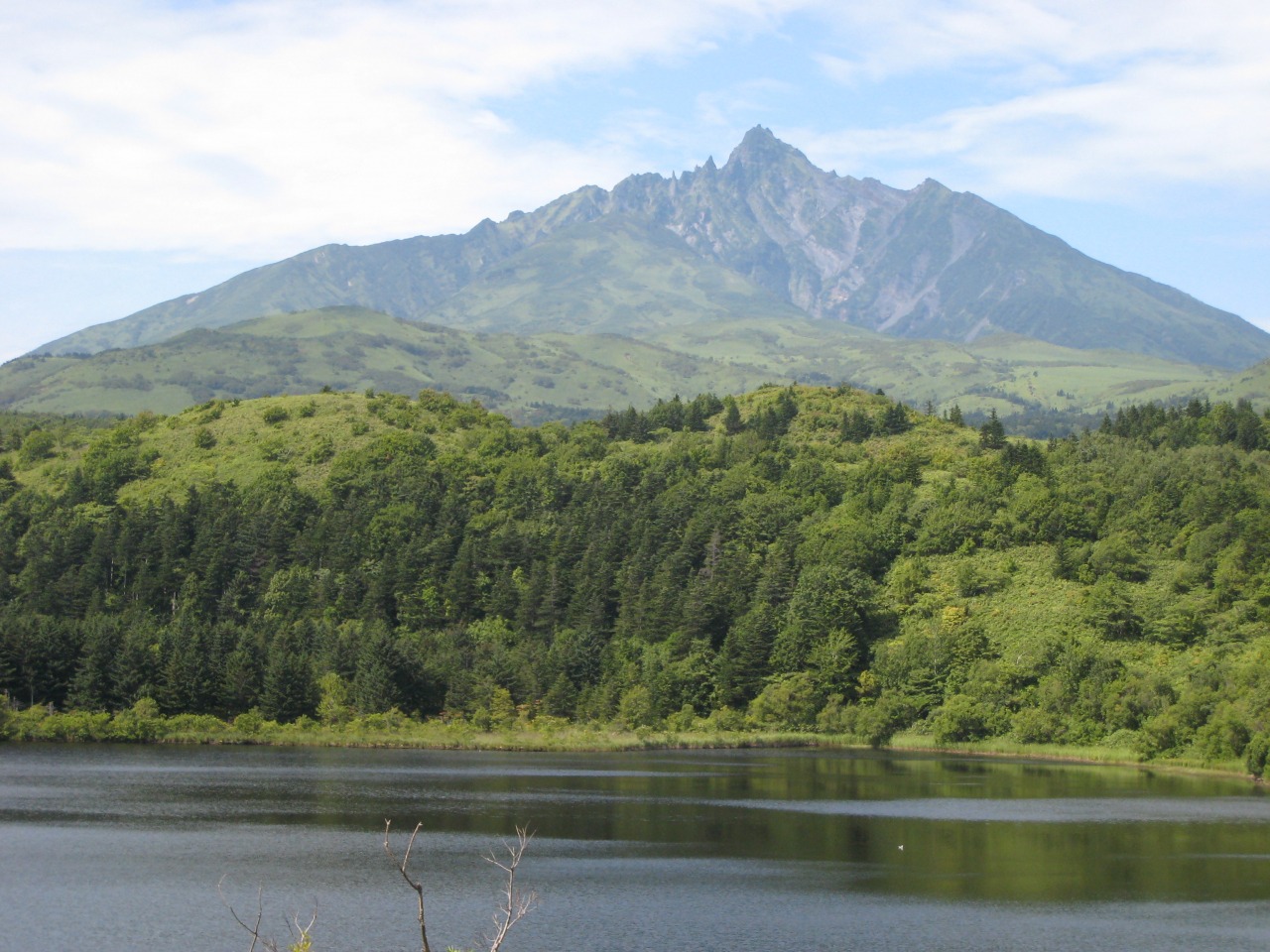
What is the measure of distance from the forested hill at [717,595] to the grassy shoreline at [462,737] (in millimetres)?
2046

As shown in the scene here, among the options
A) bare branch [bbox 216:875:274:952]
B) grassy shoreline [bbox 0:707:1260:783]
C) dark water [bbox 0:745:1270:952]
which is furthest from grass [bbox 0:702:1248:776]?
bare branch [bbox 216:875:274:952]

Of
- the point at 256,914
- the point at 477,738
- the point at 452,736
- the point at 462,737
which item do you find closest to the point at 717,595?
the point at 477,738

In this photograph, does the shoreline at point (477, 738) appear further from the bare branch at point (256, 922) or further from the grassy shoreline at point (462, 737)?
the bare branch at point (256, 922)

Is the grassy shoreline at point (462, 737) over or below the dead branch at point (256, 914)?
below

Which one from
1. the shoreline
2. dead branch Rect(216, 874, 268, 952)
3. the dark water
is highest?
dead branch Rect(216, 874, 268, 952)

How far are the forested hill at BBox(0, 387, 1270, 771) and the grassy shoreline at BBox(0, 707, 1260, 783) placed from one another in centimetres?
205

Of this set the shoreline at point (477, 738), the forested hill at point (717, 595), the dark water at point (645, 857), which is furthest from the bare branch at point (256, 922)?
the forested hill at point (717, 595)

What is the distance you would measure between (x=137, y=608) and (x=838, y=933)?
127 m

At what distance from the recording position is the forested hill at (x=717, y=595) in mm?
128750

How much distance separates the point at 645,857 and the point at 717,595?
294 ft

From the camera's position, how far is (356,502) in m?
192

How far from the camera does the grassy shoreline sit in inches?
4786

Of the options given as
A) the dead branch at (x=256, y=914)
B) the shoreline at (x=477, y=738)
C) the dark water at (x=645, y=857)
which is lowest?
the shoreline at (x=477, y=738)

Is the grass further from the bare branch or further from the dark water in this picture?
the bare branch
